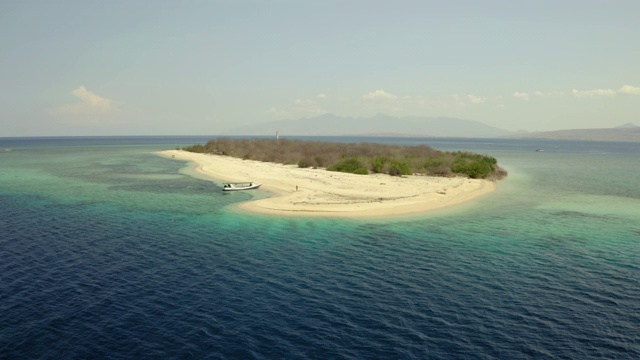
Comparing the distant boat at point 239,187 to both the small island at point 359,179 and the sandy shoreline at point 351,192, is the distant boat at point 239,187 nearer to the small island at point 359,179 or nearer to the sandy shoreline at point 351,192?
the sandy shoreline at point 351,192

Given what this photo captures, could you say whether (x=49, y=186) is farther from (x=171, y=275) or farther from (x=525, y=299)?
(x=525, y=299)

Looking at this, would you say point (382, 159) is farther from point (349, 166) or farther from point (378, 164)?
point (349, 166)

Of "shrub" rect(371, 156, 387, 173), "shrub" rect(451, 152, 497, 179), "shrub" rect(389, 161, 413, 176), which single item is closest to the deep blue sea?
"shrub" rect(451, 152, 497, 179)

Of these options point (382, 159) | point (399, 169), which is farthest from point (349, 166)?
point (399, 169)

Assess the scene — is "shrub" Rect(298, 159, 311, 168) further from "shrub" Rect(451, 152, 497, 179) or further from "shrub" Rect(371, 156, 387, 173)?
"shrub" Rect(451, 152, 497, 179)

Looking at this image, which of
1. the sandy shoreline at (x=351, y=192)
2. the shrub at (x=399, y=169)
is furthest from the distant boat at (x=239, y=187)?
the shrub at (x=399, y=169)

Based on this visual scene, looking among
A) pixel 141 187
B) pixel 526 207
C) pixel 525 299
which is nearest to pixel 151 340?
pixel 525 299
